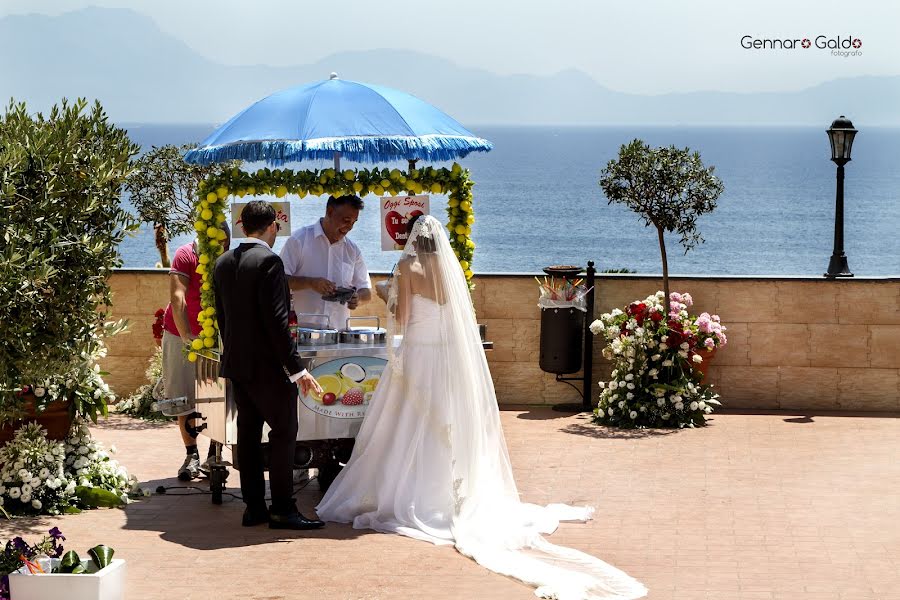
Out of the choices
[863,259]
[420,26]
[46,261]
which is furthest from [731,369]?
[420,26]

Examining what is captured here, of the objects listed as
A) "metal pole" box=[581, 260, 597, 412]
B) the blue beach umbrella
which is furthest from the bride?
"metal pole" box=[581, 260, 597, 412]

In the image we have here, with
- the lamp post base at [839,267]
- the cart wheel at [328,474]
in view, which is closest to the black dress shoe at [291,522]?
the cart wheel at [328,474]

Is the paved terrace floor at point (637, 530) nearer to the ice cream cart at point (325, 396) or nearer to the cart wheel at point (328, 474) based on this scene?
the cart wheel at point (328, 474)

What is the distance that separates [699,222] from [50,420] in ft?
246

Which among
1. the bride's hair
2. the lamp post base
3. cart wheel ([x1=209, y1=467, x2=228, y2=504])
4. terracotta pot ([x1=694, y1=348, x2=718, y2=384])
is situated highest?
the bride's hair

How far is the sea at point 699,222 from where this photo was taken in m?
65.8

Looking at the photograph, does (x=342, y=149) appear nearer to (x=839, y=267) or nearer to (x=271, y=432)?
(x=271, y=432)

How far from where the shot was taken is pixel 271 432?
7988 mm

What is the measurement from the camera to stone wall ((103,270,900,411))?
11.9m

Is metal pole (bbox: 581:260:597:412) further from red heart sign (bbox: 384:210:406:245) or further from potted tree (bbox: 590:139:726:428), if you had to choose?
red heart sign (bbox: 384:210:406:245)

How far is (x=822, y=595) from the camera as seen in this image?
21.8ft

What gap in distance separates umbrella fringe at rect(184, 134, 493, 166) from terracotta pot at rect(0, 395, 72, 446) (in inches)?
71.2

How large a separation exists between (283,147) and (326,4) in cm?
11115

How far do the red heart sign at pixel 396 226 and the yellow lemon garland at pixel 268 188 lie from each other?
16 centimetres
